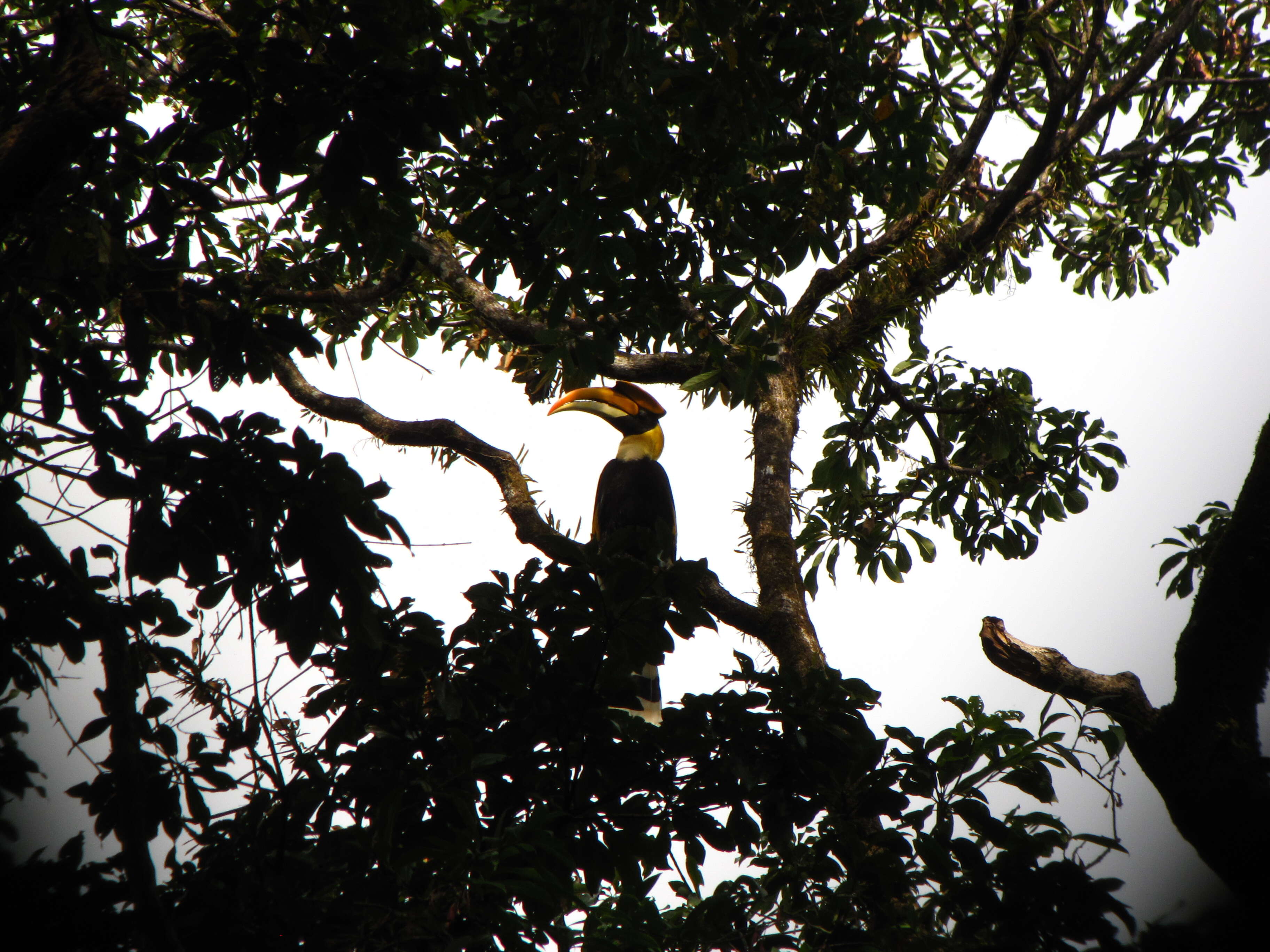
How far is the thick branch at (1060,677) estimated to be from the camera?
2.03 meters

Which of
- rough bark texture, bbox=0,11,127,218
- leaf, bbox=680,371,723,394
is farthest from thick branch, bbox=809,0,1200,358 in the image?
rough bark texture, bbox=0,11,127,218

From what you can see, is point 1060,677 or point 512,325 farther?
point 512,325

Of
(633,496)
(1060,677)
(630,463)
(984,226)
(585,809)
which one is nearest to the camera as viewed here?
(585,809)

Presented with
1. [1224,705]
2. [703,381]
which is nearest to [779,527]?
[703,381]

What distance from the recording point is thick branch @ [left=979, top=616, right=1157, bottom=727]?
2.03 meters

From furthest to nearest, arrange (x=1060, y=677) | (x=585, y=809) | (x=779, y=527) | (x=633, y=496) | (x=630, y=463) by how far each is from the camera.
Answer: (x=630, y=463) < (x=633, y=496) < (x=779, y=527) < (x=1060, y=677) < (x=585, y=809)

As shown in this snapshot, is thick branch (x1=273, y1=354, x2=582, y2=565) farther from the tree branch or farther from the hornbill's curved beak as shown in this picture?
the tree branch

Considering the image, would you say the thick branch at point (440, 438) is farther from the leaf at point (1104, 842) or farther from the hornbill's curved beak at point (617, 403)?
the leaf at point (1104, 842)

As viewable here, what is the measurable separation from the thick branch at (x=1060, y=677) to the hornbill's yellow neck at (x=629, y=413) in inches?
88.0

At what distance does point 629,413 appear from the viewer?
4250 millimetres

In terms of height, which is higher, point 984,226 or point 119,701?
point 984,226

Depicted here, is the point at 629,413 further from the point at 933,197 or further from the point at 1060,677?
the point at 1060,677

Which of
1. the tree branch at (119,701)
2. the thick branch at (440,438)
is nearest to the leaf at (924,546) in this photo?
the thick branch at (440,438)

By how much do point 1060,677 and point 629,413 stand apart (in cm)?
248
